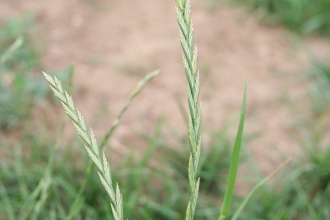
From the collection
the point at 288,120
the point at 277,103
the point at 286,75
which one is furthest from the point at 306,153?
the point at 286,75

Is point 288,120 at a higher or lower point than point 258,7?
lower

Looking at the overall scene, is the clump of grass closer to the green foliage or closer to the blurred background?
the blurred background

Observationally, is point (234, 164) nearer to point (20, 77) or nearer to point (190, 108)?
point (190, 108)

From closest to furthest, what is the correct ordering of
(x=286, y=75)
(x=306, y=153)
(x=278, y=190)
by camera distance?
(x=278, y=190)
(x=306, y=153)
(x=286, y=75)

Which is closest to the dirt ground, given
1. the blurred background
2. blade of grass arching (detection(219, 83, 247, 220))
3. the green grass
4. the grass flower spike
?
the blurred background

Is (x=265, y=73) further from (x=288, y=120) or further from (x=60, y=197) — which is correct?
(x=60, y=197)

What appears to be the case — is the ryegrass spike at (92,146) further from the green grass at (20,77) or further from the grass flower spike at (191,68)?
the green grass at (20,77)

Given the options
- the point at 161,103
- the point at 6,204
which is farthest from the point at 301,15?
the point at 6,204

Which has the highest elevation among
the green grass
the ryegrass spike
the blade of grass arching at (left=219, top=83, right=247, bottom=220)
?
the ryegrass spike

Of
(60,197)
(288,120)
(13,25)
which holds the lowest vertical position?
(288,120)
